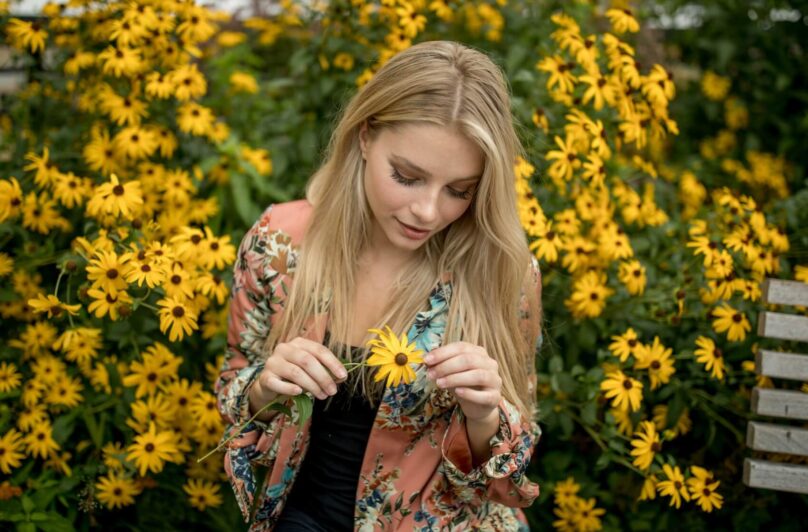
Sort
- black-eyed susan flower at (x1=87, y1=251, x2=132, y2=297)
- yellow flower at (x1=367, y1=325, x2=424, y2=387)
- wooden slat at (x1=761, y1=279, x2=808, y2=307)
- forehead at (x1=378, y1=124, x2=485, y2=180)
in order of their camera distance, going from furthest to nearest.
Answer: wooden slat at (x1=761, y1=279, x2=808, y2=307) → black-eyed susan flower at (x1=87, y1=251, x2=132, y2=297) → forehead at (x1=378, y1=124, x2=485, y2=180) → yellow flower at (x1=367, y1=325, x2=424, y2=387)

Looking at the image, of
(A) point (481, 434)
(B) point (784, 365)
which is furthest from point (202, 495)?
(B) point (784, 365)

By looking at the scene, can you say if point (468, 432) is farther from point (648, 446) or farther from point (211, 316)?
point (211, 316)

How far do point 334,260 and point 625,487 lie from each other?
109 centimetres

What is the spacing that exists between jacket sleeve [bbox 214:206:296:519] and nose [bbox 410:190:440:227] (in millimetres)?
379

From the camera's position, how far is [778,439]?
1769 millimetres

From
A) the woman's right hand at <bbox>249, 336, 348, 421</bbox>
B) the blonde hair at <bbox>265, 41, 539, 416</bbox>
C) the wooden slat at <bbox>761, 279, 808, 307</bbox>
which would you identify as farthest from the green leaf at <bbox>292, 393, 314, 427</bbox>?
the wooden slat at <bbox>761, 279, 808, 307</bbox>

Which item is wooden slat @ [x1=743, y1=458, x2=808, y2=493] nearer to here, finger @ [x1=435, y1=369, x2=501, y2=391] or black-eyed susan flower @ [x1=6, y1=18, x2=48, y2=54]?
finger @ [x1=435, y1=369, x2=501, y2=391]

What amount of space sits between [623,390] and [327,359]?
35.6 inches

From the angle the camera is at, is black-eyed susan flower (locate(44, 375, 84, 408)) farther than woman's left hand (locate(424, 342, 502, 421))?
Yes

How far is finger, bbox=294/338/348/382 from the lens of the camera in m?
1.19

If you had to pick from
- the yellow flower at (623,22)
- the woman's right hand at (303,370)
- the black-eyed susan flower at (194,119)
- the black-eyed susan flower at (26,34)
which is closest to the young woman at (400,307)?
the woman's right hand at (303,370)

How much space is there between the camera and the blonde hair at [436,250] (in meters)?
1.40

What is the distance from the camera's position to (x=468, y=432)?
1411 mm

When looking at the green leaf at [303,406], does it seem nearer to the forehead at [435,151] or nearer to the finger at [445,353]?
the finger at [445,353]
